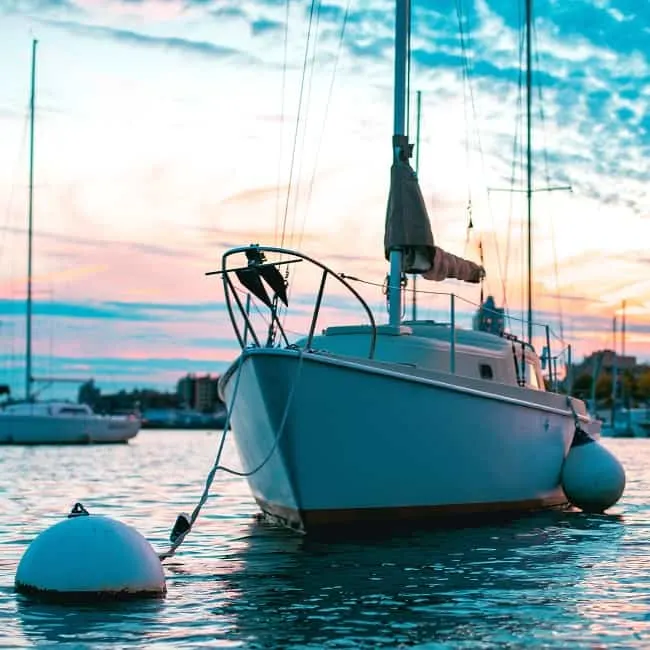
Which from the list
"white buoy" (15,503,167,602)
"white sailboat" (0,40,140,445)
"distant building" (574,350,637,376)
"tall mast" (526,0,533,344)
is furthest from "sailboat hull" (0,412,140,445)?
"distant building" (574,350,637,376)

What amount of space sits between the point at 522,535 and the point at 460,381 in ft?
7.04

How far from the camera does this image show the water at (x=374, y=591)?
8367 millimetres

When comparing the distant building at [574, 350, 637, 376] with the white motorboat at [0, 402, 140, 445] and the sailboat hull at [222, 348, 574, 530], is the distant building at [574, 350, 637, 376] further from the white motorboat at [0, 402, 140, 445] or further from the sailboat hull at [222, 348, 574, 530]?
the sailboat hull at [222, 348, 574, 530]

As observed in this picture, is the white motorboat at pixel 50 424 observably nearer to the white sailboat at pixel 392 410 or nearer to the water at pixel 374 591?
the water at pixel 374 591

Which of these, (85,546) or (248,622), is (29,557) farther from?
(248,622)

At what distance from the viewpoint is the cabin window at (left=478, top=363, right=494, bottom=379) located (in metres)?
18.0

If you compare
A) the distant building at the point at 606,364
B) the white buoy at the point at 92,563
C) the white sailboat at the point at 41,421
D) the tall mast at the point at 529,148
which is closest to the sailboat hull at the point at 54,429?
the white sailboat at the point at 41,421

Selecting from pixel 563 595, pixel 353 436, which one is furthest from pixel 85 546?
pixel 353 436

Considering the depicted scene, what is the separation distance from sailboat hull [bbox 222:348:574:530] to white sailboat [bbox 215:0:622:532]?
16 millimetres

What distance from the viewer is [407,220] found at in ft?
57.0

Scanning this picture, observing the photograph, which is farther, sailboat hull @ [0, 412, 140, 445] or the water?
sailboat hull @ [0, 412, 140, 445]

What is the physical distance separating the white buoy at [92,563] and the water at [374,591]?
0.19 meters

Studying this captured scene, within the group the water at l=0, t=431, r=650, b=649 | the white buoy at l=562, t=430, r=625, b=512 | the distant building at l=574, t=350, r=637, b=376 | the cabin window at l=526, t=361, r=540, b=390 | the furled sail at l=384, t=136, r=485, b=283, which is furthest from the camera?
the distant building at l=574, t=350, r=637, b=376

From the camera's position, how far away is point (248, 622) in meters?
8.95
